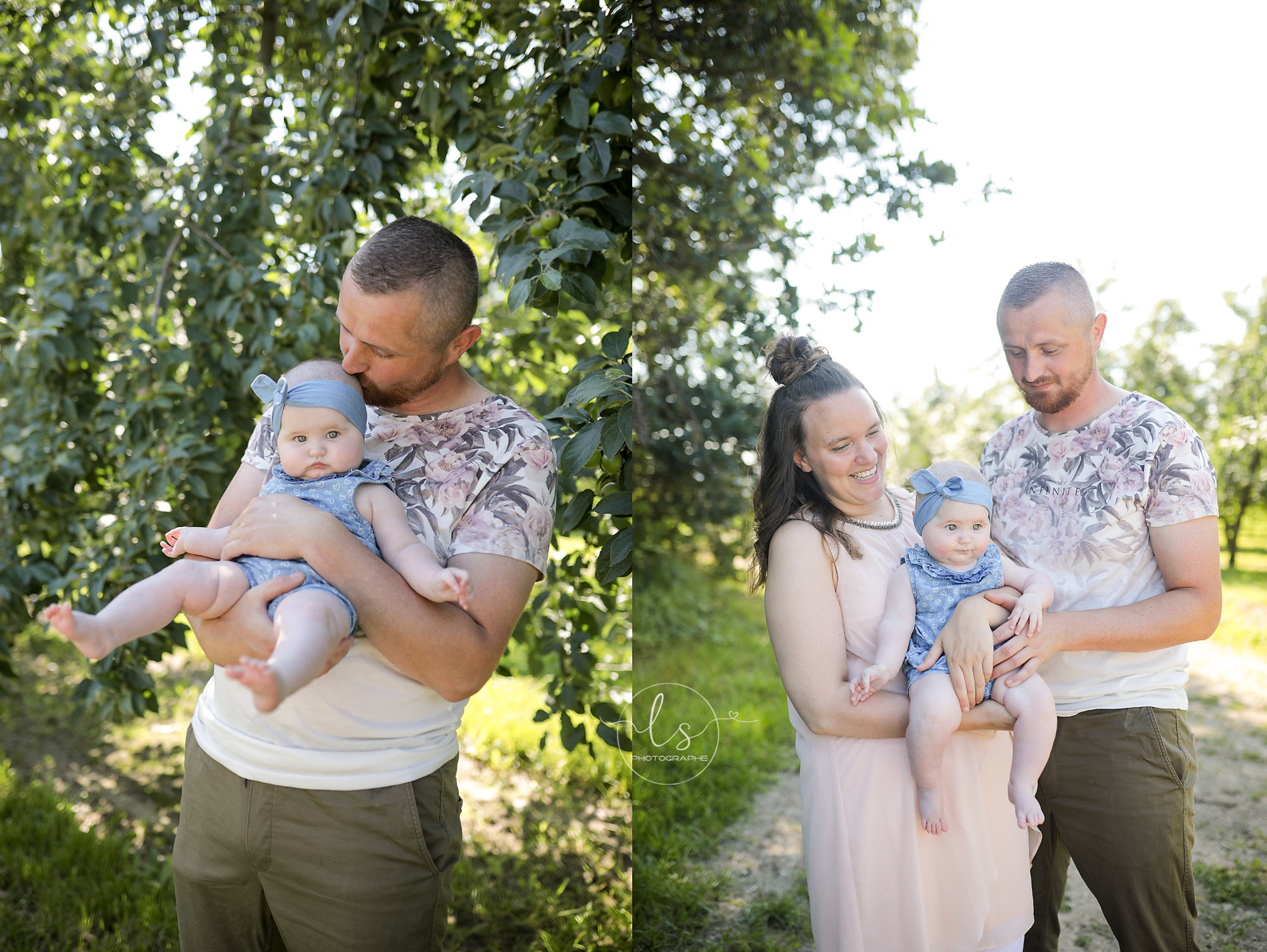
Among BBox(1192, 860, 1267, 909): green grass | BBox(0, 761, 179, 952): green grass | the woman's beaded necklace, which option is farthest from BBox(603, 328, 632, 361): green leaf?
BBox(0, 761, 179, 952): green grass

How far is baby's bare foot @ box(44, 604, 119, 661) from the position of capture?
1.19 m

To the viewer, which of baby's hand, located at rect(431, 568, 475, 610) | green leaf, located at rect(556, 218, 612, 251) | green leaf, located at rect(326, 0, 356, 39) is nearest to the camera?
baby's hand, located at rect(431, 568, 475, 610)

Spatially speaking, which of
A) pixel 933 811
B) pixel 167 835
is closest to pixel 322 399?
pixel 933 811

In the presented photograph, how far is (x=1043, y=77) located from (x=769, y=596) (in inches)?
46.6

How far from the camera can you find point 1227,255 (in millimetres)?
1610

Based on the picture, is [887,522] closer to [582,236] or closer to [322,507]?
[582,236]

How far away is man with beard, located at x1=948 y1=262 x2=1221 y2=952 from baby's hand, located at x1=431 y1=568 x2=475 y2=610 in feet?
2.98

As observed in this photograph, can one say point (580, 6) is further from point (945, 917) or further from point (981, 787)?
point (945, 917)

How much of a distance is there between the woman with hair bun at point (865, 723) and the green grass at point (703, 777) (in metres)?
0.23

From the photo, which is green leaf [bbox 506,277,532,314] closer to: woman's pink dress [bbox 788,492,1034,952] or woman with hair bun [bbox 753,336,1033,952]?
woman with hair bun [bbox 753,336,1033,952]

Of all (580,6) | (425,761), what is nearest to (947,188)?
(580,6)

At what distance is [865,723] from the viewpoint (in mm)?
1487

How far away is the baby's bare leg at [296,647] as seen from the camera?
109cm

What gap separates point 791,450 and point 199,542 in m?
1.10
